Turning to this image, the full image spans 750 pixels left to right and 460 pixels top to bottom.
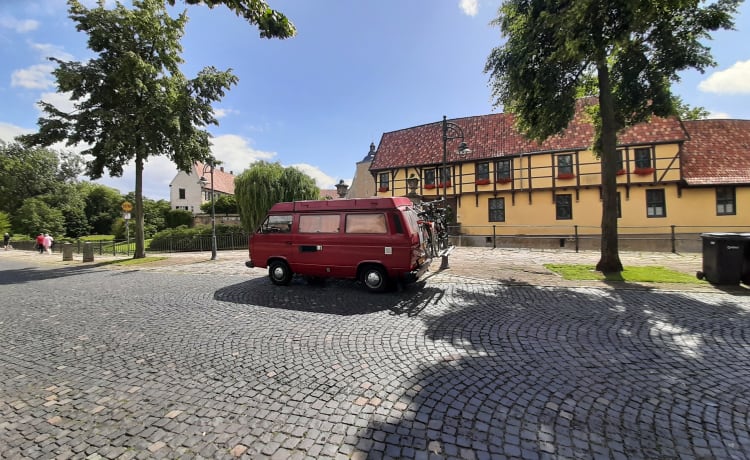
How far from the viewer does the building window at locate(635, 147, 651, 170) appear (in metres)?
19.5

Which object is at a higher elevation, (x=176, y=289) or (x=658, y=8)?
(x=658, y=8)

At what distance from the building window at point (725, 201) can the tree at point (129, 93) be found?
29.4m

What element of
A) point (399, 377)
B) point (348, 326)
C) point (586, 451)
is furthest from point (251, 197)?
point (586, 451)

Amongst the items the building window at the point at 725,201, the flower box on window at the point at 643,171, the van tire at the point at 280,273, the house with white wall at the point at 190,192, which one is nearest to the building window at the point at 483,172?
the flower box on window at the point at 643,171

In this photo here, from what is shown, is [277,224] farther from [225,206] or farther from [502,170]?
[225,206]

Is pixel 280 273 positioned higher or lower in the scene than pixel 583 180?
lower

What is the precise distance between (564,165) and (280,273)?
20.5 metres

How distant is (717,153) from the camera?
19.7 m

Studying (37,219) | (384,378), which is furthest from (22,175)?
(384,378)

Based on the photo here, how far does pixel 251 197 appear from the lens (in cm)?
2406

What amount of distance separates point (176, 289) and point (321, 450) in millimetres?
7952

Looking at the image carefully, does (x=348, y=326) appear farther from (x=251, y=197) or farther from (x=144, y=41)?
(x=251, y=197)

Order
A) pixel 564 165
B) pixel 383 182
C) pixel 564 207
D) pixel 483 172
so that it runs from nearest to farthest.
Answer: pixel 564 165 → pixel 564 207 → pixel 483 172 → pixel 383 182

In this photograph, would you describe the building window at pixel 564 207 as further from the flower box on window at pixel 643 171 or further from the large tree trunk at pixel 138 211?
the large tree trunk at pixel 138 211
